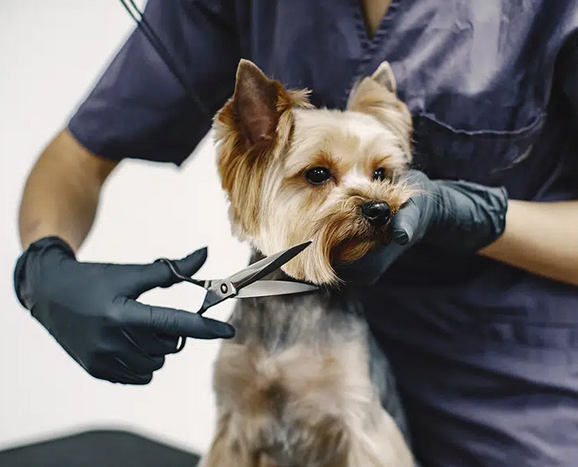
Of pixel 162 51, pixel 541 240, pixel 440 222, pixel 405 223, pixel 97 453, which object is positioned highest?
pixel 162 51

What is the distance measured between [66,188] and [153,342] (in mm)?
277

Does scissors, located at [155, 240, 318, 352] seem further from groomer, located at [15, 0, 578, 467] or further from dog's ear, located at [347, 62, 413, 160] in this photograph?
dog's ear, located at [347, 62, 413, 160]

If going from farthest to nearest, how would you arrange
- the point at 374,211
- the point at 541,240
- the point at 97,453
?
the point at 97,453 < the point at 541,240 < the point at 374,211

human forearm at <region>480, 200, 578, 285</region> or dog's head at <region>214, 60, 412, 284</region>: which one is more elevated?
dog's head at <region>214, 60, 412, 284</region>

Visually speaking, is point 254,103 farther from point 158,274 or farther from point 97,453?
point 97,453

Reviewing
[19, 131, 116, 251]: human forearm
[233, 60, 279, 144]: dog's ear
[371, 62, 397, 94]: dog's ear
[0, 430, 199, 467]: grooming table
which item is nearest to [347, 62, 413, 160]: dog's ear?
[371, 62, 397, 94]: dog's ear

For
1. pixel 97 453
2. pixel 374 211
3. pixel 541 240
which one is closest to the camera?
pixel 374 211

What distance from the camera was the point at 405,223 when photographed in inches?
23.6

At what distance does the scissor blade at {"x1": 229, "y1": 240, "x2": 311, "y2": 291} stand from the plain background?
188mm

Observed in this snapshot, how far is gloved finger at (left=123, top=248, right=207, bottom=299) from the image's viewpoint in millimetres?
662

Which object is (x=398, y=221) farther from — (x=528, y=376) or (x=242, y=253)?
(x=528, y=376)

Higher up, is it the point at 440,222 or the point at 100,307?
the point at 100,307

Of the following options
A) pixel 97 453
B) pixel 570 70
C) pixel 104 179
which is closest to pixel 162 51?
pixel 104 179

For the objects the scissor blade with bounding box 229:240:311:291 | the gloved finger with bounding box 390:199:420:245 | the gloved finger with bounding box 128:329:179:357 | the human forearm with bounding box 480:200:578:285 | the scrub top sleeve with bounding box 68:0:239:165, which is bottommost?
the human forearm with bounding box 480:200:578:285
